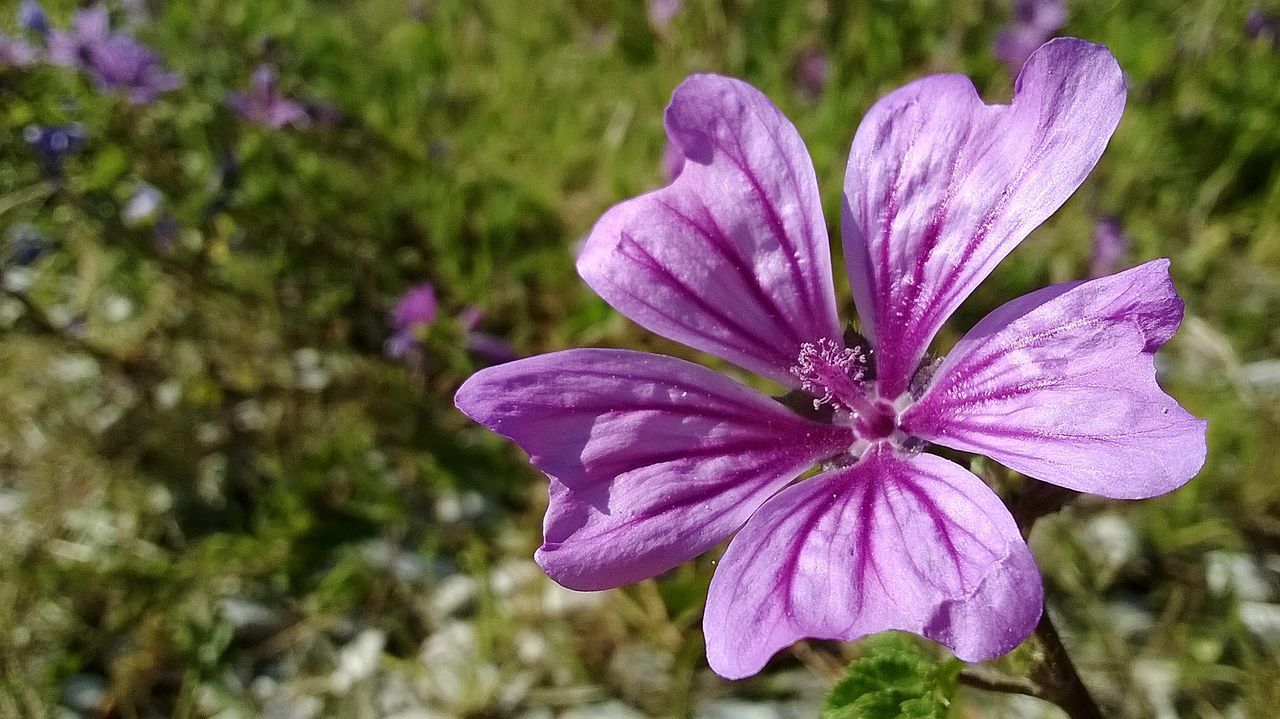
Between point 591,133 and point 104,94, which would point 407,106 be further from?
point 104,94

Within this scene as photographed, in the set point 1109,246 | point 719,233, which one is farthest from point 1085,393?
point 1109,246

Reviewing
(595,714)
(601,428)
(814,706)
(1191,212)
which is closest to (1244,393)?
(1191,212)

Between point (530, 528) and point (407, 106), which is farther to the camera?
point (407, 106)

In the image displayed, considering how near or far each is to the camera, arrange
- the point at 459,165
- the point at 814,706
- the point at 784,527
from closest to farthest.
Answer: the point at 784,527 < the point at 814,706 < the point at 459,165

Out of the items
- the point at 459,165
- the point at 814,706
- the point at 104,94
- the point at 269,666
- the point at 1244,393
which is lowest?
the point at 269,666

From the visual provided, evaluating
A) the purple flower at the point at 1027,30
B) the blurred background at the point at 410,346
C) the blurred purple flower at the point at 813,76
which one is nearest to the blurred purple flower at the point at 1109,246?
the blurred background at the point at 410,346

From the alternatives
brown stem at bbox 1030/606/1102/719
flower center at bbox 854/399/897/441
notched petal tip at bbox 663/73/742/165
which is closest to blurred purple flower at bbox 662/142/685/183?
notched petal tip at bbox 663/73/742/165
